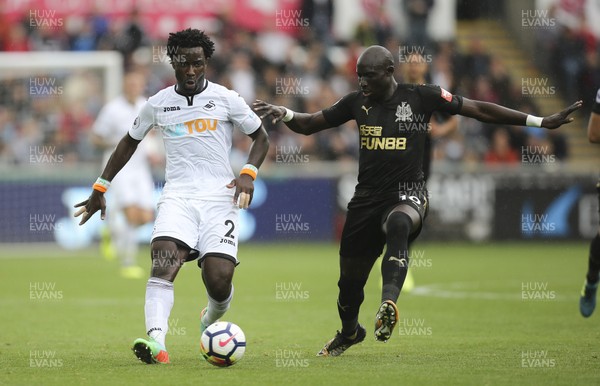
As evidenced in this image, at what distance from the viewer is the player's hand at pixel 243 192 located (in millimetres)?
8555

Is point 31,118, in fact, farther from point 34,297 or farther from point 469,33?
point 469,33

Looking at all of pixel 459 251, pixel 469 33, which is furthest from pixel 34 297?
pixel 469 33

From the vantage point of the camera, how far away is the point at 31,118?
22.1m

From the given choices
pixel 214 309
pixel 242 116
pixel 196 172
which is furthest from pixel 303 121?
pixel 214 309

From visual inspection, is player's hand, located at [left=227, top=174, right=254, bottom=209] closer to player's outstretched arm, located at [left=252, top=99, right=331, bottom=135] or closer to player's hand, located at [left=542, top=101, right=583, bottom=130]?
player's outstretched arm, located at [left=252, top=99, right=331, bottom=135]

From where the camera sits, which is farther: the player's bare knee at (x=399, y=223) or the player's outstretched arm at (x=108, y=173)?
the player's outstretched arm at (x=108, y=173)

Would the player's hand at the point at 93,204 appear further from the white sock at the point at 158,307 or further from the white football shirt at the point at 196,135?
the white sock at the point at 158,307

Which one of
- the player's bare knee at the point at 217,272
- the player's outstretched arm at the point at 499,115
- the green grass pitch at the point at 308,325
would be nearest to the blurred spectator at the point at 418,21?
the green grass pitch at the point at 308,325

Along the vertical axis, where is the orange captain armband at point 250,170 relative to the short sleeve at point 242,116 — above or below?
below

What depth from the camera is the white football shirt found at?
8711mm

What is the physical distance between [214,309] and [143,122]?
5.24ft

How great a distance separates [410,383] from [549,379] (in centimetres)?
97

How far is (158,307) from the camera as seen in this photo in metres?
8.26

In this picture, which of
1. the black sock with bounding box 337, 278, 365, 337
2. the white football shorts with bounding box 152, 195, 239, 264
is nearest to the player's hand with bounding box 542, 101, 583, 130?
the black sock with bounding box 337, 278, 365, 337
